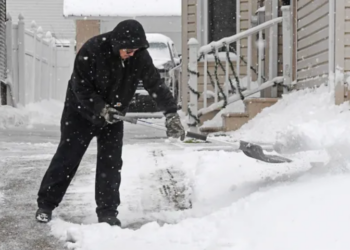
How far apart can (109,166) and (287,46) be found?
673 cm

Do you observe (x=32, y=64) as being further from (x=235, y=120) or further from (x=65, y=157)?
(x=65, y=157)

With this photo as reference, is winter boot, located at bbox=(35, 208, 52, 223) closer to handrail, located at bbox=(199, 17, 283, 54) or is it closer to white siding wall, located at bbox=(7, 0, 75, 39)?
handrail, located at bbox=(199, 17, 283, 54)

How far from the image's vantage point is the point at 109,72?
4066mm

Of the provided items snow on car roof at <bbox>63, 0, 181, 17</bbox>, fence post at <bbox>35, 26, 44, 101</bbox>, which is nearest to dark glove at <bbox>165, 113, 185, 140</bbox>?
fence post at <bbox>35, 26, 44, 101</bbox>

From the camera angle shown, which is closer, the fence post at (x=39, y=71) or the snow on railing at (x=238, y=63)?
the snow on railing at (x=238, y=63)

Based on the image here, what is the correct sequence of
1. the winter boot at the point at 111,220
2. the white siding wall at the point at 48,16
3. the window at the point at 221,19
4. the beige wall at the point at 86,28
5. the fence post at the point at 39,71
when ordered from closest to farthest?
1. the winter boot at the point at 111,220
2. the window at the point at 221,19
3. the fence post at the point at 39,71
4. the beige wall at the point at 86,28
5. the white siding wall at the point at 48,16

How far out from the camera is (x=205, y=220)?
12.5 feet

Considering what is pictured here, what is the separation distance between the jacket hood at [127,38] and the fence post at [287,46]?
6655mm

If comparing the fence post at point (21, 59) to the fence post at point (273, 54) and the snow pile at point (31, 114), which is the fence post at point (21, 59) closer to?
the snow pile at point (31, 114)

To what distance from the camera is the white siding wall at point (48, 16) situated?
32.5m

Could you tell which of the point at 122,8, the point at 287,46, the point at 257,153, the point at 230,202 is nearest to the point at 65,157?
the point at 230,202

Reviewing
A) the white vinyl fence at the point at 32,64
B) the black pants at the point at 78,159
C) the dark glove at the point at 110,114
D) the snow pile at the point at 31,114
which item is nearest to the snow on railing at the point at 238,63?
the snow pile at the point at 31,114

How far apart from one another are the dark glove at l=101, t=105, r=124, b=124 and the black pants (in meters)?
0.31

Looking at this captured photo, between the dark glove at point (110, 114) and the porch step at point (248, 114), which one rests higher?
the dark glove at point (110, 114)
